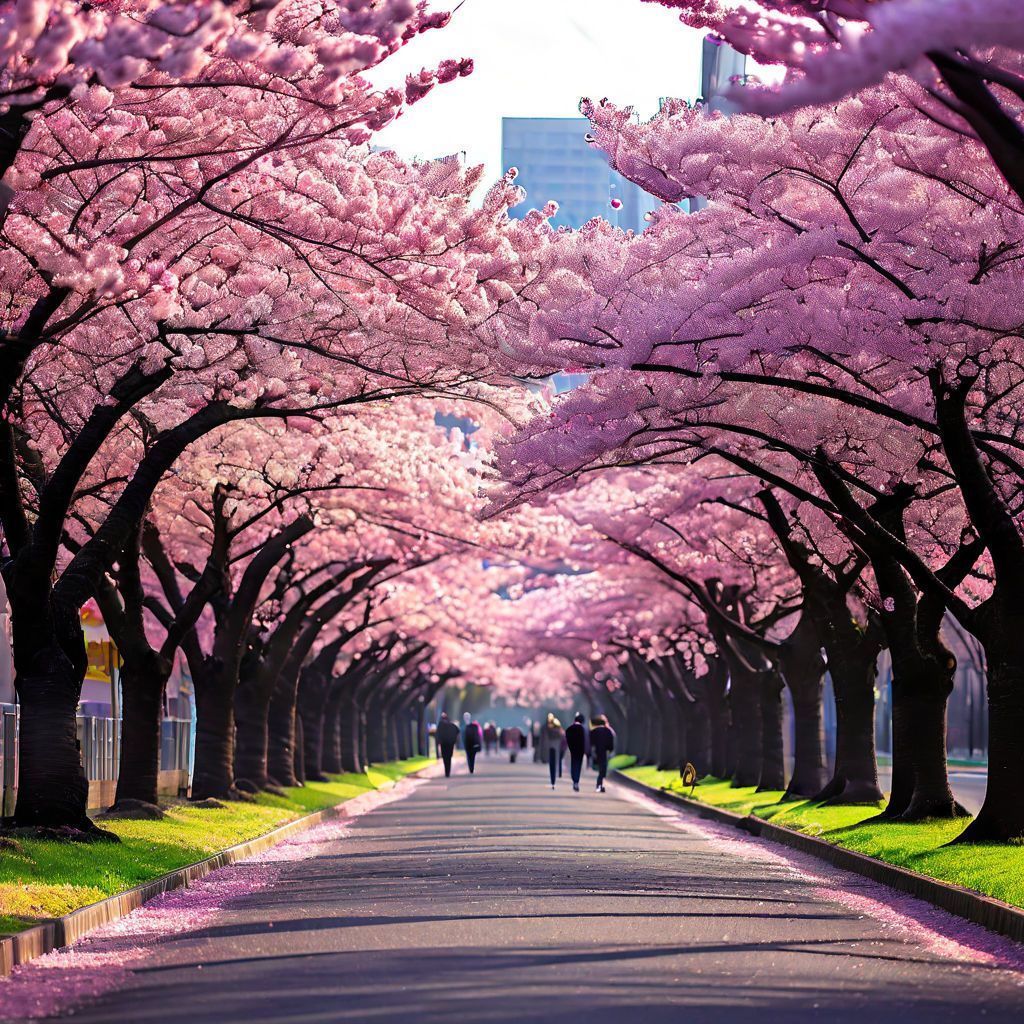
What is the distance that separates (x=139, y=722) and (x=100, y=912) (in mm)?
13428

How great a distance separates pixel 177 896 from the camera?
17.5 metres

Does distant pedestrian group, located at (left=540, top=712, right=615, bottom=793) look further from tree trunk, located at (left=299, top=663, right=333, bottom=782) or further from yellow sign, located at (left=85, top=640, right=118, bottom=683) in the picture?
yellow sign, located at (left=85, top=640, right=118, bottom=683)

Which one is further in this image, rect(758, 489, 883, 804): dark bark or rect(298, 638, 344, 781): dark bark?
rect(298, 638, 344, 781): dark bark

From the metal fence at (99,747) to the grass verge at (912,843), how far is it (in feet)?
35.0

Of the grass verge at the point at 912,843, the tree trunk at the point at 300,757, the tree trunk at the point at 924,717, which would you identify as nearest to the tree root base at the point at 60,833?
the grass verge at the point at 912,843

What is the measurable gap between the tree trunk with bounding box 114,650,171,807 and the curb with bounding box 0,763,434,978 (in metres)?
2.20

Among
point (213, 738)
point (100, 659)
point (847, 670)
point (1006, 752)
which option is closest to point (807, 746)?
point (847, 670)

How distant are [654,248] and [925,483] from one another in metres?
7.36

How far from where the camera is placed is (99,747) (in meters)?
32.6

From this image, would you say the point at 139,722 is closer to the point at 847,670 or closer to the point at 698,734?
the point at 847,670

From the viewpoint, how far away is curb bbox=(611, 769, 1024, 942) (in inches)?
560

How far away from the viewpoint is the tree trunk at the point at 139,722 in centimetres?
2758

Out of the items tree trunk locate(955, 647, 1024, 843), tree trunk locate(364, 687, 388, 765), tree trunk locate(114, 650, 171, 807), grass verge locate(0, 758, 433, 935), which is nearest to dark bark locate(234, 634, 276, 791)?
grass verge locate(0, 758, 433, 935)

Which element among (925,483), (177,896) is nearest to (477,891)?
(177,896)
